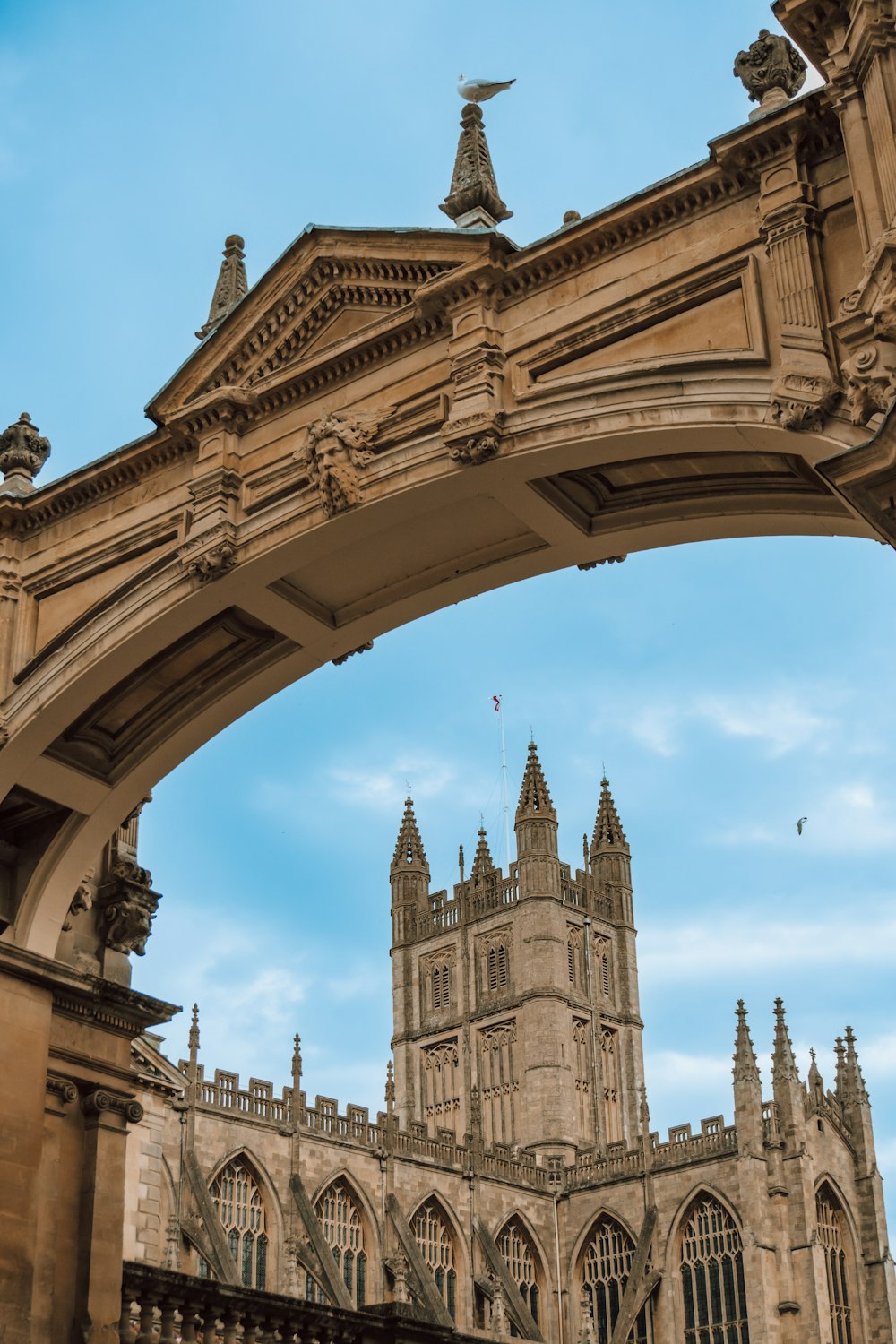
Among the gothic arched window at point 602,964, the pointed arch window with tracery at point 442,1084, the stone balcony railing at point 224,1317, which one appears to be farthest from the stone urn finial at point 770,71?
the gothic arched window at point 602,964

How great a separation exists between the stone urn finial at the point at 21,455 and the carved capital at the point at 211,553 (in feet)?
7.66

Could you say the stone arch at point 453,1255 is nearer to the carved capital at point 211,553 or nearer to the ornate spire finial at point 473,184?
the carved capital at point 211,553

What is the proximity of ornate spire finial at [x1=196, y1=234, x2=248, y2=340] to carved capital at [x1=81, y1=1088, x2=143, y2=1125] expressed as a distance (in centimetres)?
525

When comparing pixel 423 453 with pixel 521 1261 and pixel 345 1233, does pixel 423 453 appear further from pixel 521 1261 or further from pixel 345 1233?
pixel 521 1261

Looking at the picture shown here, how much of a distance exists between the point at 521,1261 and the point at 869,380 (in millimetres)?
57399

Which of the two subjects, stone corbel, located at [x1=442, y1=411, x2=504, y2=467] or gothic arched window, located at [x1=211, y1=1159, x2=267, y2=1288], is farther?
gothic arched window, located at [x1=211, y1=1159, x2=267, y2=1288]

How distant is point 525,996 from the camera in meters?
72.6

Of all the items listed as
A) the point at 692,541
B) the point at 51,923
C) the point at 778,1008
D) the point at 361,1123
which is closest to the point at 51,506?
the point at 51,923

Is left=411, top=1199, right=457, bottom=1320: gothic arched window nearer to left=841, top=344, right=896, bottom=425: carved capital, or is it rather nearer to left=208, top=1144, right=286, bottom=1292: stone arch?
left=208, top=1144, right=286, bottom=1292: stone arch

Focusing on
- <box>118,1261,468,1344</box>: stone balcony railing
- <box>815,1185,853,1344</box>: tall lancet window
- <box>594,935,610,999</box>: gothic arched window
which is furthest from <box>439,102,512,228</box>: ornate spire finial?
<box>594,935,610,999</box>: gothic arched window

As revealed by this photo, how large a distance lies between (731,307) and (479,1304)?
178ft

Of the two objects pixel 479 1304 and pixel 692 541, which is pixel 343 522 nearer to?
pixel 692 541

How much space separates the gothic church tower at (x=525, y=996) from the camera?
7175 cm

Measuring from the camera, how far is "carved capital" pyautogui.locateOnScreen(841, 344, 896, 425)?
757 cm
